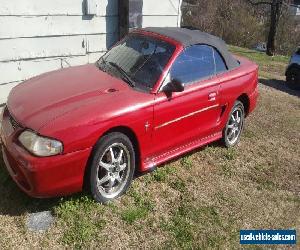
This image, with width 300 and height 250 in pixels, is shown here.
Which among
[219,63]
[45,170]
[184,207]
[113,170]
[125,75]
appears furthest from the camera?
[219,63]

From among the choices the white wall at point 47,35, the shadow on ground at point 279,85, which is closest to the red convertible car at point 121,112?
the white wall at point 47,35

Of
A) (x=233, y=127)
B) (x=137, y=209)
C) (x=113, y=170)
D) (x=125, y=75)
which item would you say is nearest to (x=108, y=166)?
(x=113, y=170)

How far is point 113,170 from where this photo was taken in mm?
4328

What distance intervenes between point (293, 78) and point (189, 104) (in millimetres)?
7806

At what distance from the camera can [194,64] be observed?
16.8 ft

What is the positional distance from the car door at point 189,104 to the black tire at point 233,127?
1.42ft

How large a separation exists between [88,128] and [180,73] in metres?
1.55

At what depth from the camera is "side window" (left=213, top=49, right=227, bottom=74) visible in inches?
217

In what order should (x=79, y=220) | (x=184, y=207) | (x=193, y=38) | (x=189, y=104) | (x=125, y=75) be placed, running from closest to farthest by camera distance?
(x=79, y=220)
(x=184, y=207)
(x=125, y=75)
(x=189, y=104)
(x=193, y=38)

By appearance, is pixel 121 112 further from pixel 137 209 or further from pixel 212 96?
pixel 212 96

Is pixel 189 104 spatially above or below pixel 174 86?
below

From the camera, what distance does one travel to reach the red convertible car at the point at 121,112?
148 inches

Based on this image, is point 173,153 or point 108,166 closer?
point 108,166

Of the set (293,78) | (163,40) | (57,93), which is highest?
(163,40)
